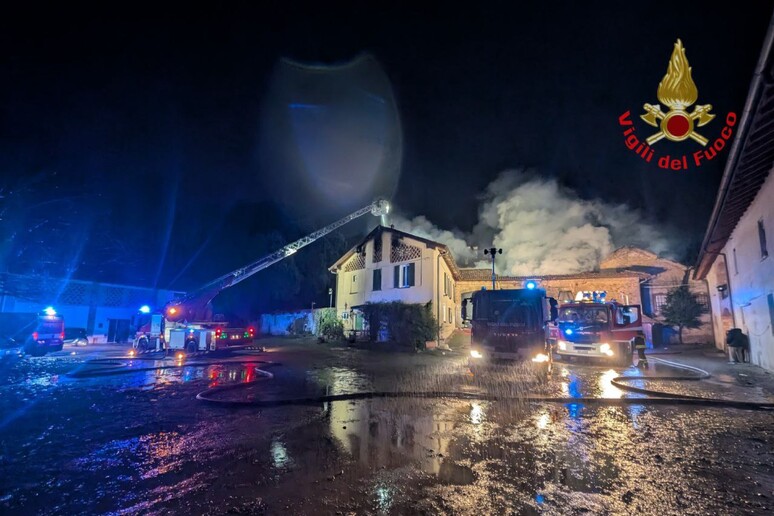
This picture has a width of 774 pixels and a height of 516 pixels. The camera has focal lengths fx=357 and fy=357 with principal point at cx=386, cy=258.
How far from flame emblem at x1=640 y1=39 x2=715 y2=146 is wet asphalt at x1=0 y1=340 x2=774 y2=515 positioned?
9.23 metres

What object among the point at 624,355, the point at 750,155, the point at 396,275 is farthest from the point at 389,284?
the point at 750,155

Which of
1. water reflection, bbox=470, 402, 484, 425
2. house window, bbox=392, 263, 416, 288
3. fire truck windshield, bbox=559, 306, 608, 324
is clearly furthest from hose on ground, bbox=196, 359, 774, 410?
house window, bbox=392, 263, 416, 288

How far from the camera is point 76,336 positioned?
22297 mm

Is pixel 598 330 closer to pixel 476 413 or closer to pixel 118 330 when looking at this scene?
pixel 476 413

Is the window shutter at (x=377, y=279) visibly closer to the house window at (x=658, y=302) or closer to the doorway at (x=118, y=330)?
the doorway at (x=118, y=330)

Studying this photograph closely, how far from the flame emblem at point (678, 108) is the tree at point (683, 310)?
16031mm

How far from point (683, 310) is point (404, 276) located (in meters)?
18.9

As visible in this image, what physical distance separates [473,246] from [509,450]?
121 feet

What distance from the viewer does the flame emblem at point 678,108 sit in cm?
1162

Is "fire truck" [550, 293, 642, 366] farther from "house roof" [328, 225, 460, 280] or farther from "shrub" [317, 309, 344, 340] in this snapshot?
"shrub" [317, 309, 344, 340]

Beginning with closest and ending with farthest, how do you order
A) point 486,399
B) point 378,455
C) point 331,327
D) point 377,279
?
point 378,455, point 486,399, point 331,327, point 377,279

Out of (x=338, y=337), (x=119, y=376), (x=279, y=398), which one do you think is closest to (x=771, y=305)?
(x=279, y=398)

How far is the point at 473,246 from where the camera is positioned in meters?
40.2

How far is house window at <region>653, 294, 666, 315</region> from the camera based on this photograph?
2590cm
